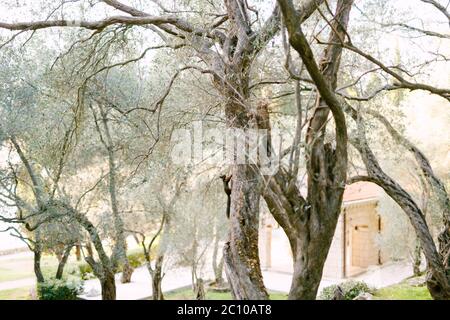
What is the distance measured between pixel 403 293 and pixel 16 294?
439 centimetres

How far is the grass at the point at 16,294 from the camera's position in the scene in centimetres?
444

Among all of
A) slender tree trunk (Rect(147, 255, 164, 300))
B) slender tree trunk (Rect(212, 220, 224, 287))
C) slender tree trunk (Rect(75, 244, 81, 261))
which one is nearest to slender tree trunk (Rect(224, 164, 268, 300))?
slender tree trunk (Rect(75, 244, 81, 261))

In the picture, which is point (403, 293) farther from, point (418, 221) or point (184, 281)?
point (184, 281)

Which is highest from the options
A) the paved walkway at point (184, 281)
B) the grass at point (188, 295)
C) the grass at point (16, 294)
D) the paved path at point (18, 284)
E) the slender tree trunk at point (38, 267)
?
the slender tree trunk at point (38, 267)

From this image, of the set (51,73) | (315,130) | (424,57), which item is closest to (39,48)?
(51,73)

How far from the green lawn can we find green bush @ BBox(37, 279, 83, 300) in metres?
3.66

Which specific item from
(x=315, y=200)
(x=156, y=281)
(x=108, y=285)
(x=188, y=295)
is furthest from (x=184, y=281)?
(x=315, y=200)

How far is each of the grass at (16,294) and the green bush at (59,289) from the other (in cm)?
12

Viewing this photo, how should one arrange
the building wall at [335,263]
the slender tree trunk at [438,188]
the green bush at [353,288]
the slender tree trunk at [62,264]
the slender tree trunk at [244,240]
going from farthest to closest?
the building wall at [335,263] < the green bush at [353,288] < the slender tree trunk at [62,264] < the slender tree trunk at [438,188] < the slender tree trunk at [244,240]

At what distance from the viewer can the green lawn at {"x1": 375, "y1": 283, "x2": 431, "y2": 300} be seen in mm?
4828

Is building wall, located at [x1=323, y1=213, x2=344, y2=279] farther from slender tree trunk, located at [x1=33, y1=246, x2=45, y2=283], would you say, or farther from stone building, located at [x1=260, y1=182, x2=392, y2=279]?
slender tree trunk, located at [x1=33, y1=246, x2=45, y2=283]

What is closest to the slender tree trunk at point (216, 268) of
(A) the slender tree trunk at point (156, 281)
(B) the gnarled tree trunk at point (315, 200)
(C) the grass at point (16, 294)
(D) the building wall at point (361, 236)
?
(A) the slender tree trunk at point (156, 281)

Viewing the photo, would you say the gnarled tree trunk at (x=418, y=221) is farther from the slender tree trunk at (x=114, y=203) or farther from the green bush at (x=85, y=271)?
the green bush at (x=85, y=271)

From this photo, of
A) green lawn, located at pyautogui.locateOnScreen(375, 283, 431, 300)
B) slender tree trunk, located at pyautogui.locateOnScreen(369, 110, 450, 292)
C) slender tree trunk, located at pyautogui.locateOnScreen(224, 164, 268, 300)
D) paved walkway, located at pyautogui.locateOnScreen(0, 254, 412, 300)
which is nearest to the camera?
slender tree trunk, located at pyautogui.locateOnScreen(224, 164, 268, 300)
